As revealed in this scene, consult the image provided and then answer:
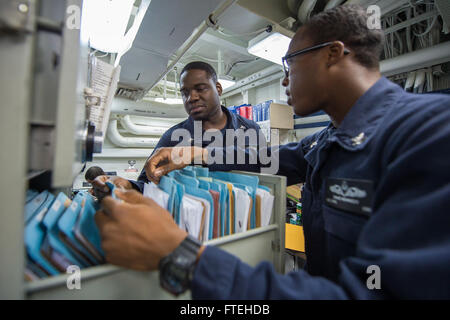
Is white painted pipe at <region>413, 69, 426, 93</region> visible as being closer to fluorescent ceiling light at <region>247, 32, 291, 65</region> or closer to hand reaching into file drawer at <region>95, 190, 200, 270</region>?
fluorescent ceiling light at <region>247, 32, 291, 65</region>

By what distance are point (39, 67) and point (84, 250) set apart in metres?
0.37

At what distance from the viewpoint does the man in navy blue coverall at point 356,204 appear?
1.10ft

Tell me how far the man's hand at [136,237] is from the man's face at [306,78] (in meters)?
0.62

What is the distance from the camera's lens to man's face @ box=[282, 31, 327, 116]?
0.68 m

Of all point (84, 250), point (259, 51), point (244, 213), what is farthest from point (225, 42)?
point (84, 250)

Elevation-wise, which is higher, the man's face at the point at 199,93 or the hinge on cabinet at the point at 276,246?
the man's face at the point at 199,93

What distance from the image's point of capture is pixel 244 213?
0.61m

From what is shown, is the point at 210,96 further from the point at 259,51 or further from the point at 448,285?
the point at 448,285

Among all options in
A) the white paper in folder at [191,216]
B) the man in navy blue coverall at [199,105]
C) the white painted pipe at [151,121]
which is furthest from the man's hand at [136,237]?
the white painted pipe at [151,121]

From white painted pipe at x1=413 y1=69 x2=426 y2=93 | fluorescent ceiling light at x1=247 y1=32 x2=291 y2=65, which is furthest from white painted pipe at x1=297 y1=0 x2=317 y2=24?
white painted pipe at x1=413 y1=69 x2=426 y2=93

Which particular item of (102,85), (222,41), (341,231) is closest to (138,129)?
(222,41)

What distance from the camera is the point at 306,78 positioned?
704 mm

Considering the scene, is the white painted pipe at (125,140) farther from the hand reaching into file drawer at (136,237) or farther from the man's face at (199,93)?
the hand reaching into file drawer at (136,237)

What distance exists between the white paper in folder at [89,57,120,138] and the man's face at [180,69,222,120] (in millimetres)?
704
